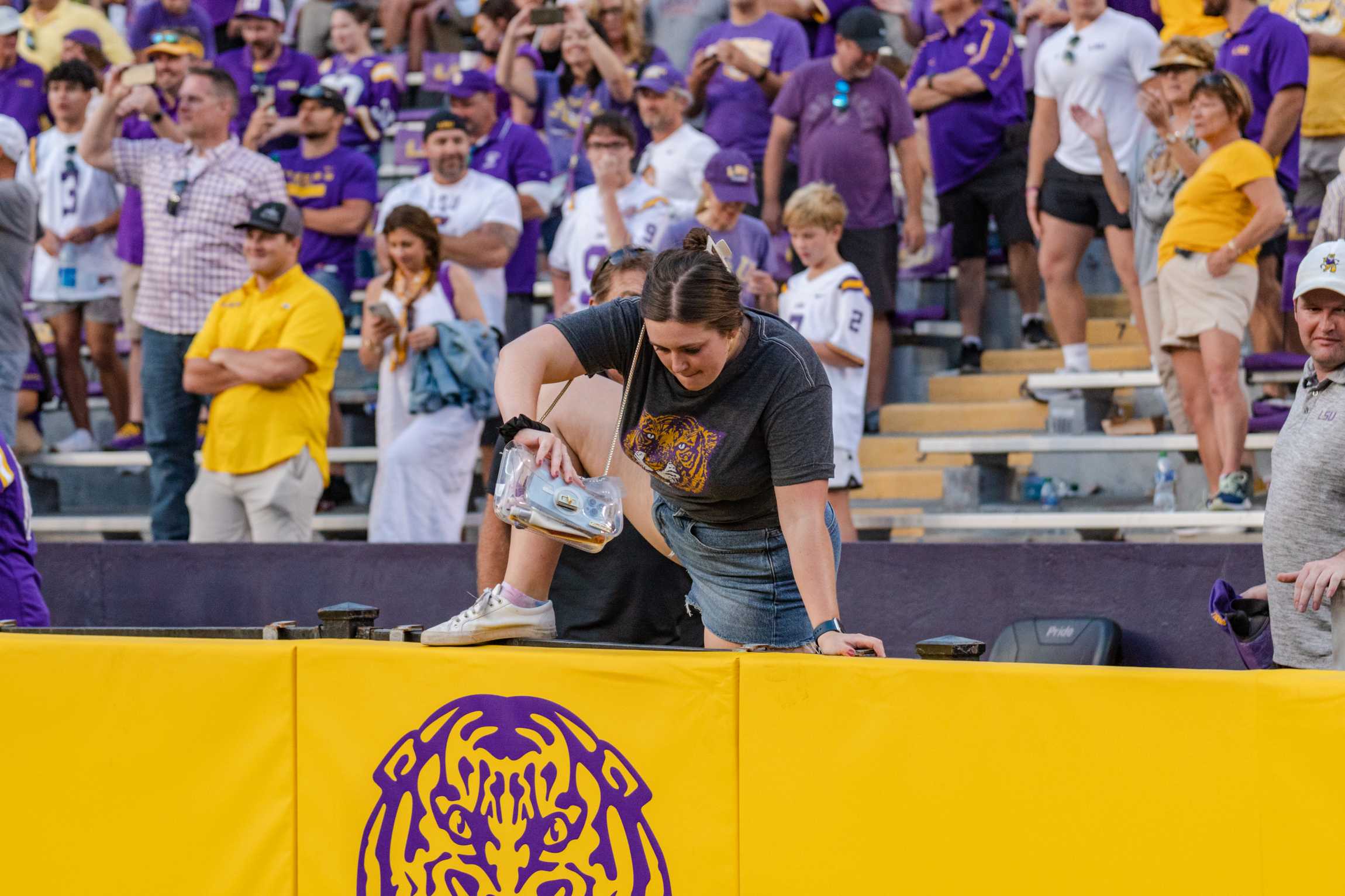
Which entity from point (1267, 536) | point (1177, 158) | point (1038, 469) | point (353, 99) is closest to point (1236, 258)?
point (1177, 158)

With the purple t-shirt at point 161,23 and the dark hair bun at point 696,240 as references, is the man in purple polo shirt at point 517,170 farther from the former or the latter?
the dark hair bun at point 696,240

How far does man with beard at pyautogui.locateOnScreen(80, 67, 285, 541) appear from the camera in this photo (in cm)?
750

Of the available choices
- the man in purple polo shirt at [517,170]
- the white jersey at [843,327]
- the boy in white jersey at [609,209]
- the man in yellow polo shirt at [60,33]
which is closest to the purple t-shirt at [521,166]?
the man in purple polo shirt at [517,170]

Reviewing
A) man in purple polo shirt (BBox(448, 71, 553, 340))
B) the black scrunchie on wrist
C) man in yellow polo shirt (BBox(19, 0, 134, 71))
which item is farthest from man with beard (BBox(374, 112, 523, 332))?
the black scrunchie on wrist

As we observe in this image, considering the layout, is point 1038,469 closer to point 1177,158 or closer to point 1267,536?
point 1177,158

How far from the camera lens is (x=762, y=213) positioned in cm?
839

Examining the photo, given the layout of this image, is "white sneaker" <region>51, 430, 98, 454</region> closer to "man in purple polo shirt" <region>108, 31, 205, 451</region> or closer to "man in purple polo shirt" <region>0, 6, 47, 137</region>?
"man in purple polo shirt" <region>108, 31, 205, 451</region>

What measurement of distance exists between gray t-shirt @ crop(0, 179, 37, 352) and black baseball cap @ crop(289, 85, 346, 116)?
187 centimetres

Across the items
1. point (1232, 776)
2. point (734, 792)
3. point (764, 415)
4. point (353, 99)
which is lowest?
point (734, 792)

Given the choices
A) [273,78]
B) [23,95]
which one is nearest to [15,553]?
[273,78]

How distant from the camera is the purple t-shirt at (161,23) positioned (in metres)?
10.5

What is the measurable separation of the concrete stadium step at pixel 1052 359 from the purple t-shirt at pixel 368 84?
167 inches

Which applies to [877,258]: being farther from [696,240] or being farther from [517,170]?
[696,240]

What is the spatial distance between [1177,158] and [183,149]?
469 cm
